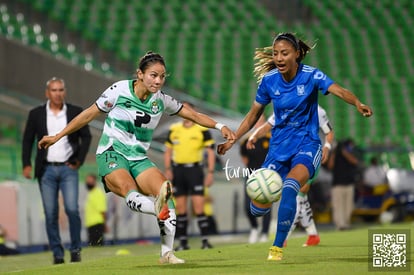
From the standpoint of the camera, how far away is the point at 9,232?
20.1 meters

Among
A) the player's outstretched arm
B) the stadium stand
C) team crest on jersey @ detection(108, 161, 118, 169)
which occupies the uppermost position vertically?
the stadium stand

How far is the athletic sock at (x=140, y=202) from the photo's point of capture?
10625 millimetres

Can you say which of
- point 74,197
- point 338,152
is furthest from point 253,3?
point 74,197

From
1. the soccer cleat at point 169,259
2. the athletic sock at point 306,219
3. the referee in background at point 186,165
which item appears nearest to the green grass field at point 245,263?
the soccer cleat at point 169,259

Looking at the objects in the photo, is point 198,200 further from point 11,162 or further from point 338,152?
point 338,152

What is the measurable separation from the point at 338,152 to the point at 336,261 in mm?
14967

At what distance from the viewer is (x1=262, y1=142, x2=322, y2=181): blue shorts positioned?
11.5 m

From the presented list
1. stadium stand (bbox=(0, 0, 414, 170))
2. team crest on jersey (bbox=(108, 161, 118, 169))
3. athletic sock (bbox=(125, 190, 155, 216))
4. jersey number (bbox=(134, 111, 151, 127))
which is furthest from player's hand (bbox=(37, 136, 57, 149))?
stadium stand (bbox=(0, 0, 414, 170))

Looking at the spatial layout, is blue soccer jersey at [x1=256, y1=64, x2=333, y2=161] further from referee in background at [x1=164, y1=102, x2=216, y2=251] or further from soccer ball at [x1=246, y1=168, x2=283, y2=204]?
referee in background at [x1=164, y1=102, x2=216, y2=251]

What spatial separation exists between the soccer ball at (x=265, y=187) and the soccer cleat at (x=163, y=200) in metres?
1.05

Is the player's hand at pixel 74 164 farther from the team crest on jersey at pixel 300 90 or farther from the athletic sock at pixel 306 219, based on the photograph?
the team crest on jersey at pixel 300 90

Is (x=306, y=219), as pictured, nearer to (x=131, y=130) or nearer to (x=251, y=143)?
(x=251, y=143)

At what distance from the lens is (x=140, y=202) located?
10.7m

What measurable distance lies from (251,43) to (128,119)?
1057 inches
